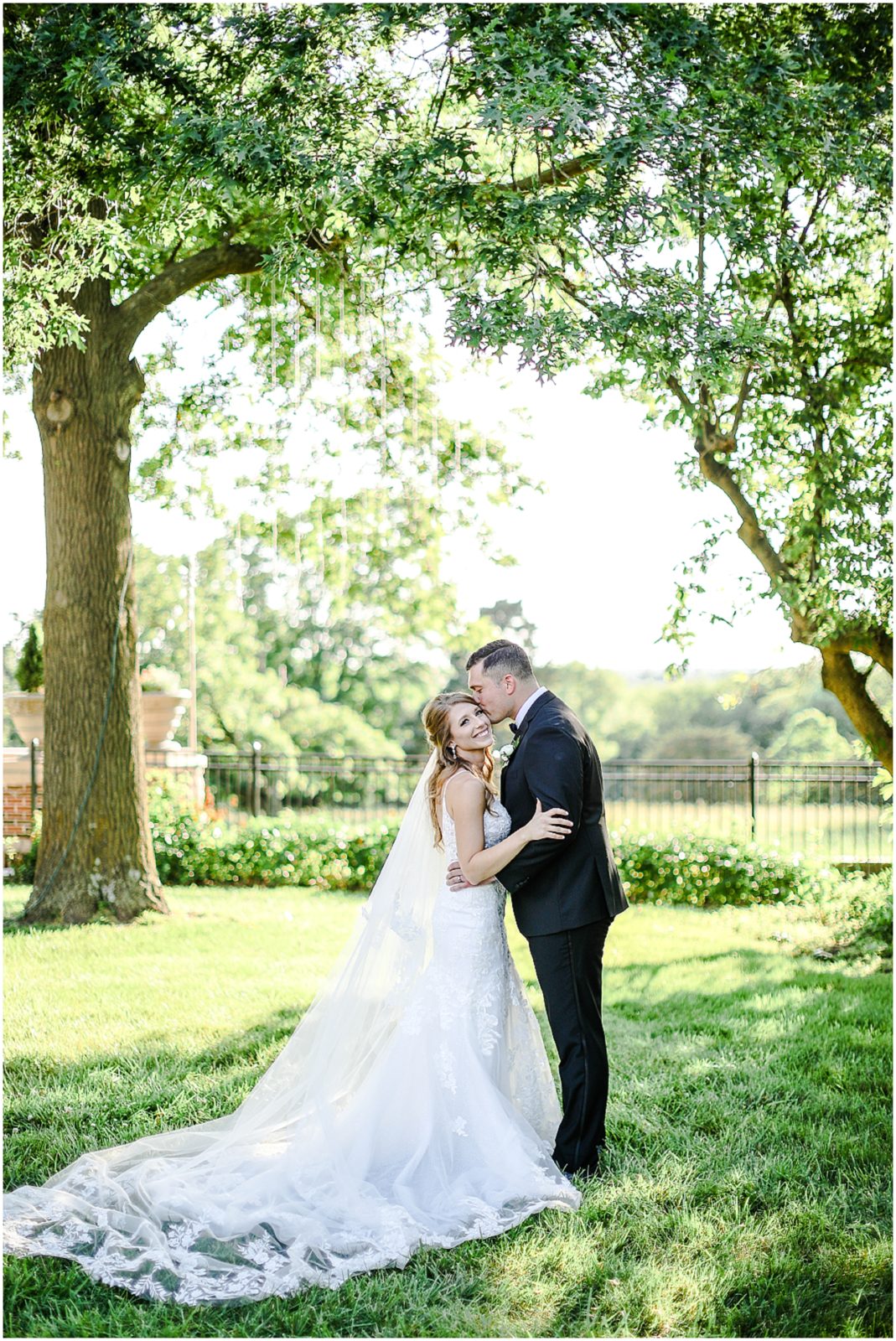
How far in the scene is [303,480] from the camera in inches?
436

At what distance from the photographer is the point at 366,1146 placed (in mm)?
3711

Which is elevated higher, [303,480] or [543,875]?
[303,480]

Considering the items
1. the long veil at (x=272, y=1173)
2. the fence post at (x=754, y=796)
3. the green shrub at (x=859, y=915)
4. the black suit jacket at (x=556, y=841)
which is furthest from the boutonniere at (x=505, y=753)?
the fence post at (x=754, y=796)

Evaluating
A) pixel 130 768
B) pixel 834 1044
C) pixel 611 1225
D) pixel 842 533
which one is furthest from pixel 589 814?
pixel 130 768

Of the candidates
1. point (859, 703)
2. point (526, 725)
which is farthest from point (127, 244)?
point (859, 703)

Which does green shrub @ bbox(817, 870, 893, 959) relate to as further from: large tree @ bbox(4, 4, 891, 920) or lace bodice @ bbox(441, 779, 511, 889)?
lace bodice @ bbox(441, 779, 511, 889)

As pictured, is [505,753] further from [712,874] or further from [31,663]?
[31,663]

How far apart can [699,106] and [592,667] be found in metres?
35.8

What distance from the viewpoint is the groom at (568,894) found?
12.5ft

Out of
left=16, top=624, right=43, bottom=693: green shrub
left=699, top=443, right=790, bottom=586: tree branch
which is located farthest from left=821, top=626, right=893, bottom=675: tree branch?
left=16, top=624, right=43, bottom=693: green shrub

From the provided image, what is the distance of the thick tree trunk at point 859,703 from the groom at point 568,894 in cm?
365

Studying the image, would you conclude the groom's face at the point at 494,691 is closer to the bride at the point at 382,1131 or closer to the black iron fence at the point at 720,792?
the bride at the point at 382,1131

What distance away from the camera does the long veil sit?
312 cm

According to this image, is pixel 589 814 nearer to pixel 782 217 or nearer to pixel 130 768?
pixel 782 217
